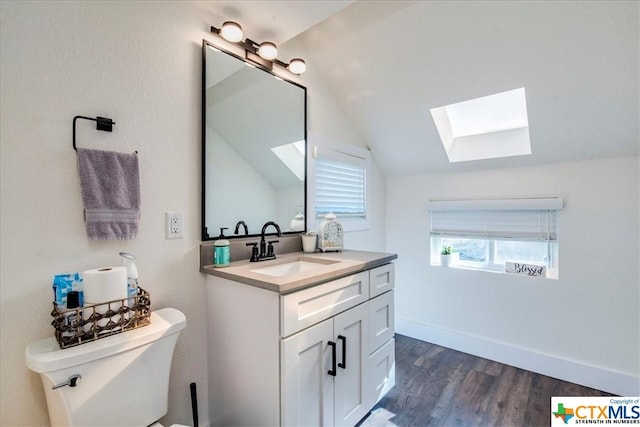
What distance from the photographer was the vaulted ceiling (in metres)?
1.49

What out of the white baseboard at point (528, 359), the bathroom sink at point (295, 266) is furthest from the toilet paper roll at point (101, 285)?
the white baseboard at point (528, 359)

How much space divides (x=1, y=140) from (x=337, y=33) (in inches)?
70.3

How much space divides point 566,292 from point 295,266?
1.96 meters

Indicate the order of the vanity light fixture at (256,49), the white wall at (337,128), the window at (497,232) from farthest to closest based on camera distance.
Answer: the window at (497,232) < the white wall at (337,128) < the vanity light fixture at (256,49)

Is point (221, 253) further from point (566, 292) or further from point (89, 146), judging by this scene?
point (566, 292)

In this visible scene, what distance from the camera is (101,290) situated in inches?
39.0

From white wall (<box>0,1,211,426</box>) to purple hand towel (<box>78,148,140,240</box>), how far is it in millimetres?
46

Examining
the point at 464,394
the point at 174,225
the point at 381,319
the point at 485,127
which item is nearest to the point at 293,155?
the point at 174,225

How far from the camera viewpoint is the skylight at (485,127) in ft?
7.16

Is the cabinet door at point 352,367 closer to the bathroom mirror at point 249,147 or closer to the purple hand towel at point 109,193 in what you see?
the bathroom mirror at point 249,147

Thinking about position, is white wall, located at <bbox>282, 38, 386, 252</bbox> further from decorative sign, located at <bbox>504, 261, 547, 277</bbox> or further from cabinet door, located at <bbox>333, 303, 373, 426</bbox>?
decorative sign, located at <bbox>504, 261, 547, 277</bbox>

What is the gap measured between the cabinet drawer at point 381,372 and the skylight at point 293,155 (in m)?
1.21

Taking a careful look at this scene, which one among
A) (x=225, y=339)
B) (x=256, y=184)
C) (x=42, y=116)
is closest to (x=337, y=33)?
(x=256, y=184)

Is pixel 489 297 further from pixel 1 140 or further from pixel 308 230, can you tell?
pixel 1 140
